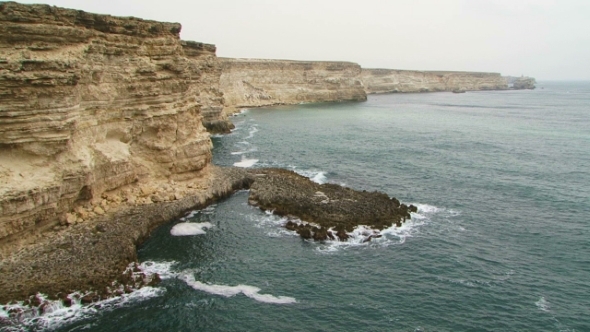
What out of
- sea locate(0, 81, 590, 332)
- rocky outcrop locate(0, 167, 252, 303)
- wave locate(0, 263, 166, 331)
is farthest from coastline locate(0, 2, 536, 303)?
sea locate(0, 81, 590, 332)

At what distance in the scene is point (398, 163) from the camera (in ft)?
171

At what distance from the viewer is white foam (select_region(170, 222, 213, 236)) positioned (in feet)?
99.9

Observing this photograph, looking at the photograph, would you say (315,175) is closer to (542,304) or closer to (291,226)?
(291,226)

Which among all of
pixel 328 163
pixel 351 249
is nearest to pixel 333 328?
pixel 351 249

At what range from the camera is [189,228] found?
31.2 m

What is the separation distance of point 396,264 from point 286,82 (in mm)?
112013

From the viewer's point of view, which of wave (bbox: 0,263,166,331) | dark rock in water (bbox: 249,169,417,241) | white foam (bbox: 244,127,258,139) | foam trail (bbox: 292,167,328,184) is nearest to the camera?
wave (bbox: 0,263,166,331)

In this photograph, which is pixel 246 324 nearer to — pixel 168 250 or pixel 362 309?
pixel 362 309

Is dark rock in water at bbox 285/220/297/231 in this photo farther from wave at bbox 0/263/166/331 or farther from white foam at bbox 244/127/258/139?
white foam at bbox 244/127/258/139

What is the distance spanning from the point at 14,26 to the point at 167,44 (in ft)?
41.1

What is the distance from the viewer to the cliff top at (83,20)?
2369cm

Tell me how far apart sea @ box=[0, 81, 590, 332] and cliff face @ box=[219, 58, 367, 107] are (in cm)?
7163

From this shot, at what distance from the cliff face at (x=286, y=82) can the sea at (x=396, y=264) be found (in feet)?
235

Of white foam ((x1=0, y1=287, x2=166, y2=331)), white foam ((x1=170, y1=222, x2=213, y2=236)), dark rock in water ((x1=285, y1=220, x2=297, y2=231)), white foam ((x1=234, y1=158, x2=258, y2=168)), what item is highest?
white foam ((x1=234, y1=158, x2=258, y2=168))
